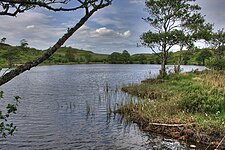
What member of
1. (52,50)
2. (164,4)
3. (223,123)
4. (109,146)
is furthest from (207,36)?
(52,50)

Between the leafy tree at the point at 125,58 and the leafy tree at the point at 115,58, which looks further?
the leafy tree at the point at 115,58

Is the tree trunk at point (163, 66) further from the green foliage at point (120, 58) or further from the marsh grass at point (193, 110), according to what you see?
the green foliage at point (120, 58)

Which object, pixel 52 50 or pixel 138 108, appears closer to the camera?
pixel 52 50

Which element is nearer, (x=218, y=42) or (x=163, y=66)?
(x=163, y=66)

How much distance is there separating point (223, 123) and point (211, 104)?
3498mm

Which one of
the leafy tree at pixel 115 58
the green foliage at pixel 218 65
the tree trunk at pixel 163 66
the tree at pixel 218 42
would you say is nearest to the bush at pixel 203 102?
the tree trunk at pixel 163 66

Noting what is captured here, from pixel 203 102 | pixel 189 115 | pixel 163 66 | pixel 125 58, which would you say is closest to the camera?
pixel 189 115

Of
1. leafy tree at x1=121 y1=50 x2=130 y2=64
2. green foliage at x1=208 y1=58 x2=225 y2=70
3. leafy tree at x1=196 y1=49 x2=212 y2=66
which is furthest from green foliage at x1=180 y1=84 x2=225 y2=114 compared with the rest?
leafy tree at x1=121 y1=50 x2=130 y2=64

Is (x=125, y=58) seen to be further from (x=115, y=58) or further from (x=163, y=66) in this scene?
(x=163, y=66)

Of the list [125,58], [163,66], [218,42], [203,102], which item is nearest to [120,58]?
[125,58]

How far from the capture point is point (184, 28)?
1726 inches

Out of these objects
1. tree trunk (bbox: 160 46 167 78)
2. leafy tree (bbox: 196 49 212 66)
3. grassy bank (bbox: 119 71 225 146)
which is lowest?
grassy bank (bbox: 119 71 225 146)

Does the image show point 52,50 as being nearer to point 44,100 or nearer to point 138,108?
point 138,108

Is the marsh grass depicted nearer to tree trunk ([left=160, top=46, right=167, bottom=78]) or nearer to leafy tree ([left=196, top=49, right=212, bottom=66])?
tree trunk ([left=160, top=46, right=167, bottom=78])
